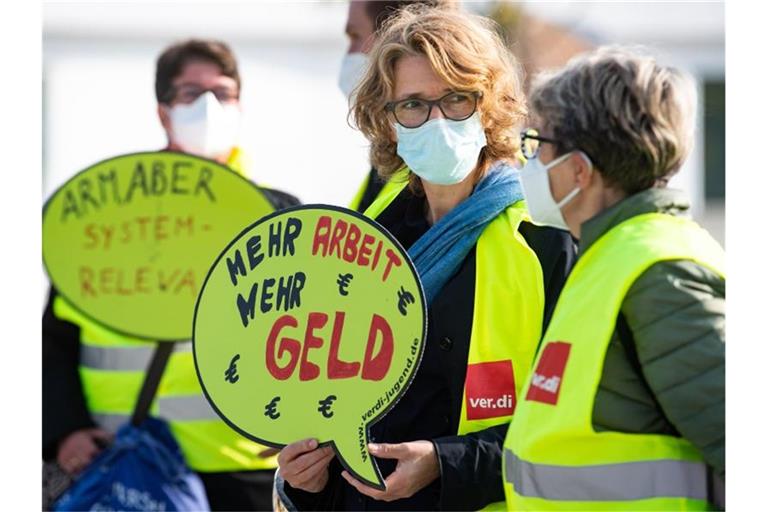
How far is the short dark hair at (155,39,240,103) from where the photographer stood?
14.3 ft

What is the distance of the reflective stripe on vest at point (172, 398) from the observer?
400 centimetres

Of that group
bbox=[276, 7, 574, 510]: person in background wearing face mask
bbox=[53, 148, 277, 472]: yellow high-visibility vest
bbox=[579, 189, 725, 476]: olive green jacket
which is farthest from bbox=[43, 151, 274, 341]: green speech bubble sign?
bbox=[579, 189, 725, 476]: olive green jacket

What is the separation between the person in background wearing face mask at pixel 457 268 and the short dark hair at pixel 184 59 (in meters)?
1.76

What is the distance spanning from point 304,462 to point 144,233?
1659 mm

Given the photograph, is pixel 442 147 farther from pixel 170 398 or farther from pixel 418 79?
pixel 170 398

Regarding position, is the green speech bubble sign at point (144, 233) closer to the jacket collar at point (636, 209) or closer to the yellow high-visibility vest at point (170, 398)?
the yellow high-visibility vest at point (170, 398)

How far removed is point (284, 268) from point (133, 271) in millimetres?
1592

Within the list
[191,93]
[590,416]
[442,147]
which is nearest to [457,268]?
[442,147]

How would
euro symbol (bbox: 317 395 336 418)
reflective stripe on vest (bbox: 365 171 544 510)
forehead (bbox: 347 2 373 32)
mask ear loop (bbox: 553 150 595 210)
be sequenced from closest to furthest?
mask ear loop (bbox: 553 150 595 210)
euro symbol (bbox: 317 395 336 418)
reflective stripe on vest (bbox: 365 171 544 510)
forehead (bbox: 347 2 373 32)

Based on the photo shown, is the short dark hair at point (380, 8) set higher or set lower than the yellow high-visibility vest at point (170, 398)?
higher

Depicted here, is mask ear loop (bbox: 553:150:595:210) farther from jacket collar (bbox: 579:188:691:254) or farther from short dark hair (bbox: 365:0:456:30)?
short dark hair (bbox: 365:0:456:30)

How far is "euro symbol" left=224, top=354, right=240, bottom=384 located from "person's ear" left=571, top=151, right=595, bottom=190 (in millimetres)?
719

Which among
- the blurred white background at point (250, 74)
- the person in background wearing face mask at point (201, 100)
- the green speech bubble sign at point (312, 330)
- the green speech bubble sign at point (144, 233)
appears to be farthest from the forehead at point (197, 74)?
the blurred white background at point (250, 74)

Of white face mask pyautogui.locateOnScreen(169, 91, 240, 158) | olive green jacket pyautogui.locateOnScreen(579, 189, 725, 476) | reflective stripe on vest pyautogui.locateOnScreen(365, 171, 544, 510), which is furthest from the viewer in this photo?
white face mask pyautogui.locateOnScreen(169, 91, 240, 158)
